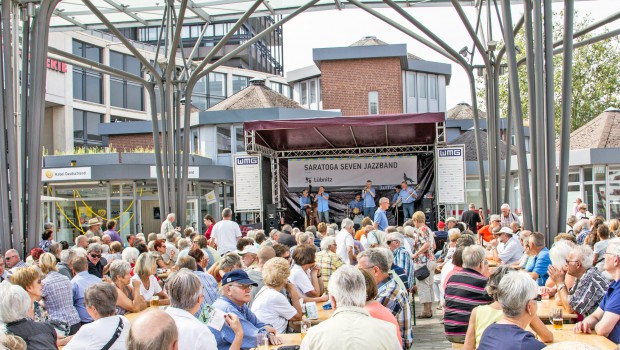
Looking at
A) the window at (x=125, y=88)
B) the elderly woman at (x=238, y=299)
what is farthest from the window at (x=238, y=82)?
the elderly woman at (x=238, y=299)

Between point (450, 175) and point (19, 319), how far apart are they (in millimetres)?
17111

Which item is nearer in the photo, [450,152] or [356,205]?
[450,152]

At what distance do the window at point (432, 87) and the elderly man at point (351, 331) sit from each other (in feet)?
133

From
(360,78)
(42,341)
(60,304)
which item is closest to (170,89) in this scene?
(60,304)

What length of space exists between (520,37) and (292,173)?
28410mm

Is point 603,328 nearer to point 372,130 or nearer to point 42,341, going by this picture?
point 42,341

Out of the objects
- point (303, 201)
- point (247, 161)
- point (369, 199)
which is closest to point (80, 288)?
point (247, 161)

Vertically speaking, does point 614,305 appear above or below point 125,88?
below

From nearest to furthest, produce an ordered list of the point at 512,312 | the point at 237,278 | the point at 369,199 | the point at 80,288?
the point at 512,312 → the point at 237,278 → the point at 80,288 → the point at 369,199

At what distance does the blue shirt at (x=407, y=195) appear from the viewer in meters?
22.8

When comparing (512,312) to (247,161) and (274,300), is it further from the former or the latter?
(247,161)

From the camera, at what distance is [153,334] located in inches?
118

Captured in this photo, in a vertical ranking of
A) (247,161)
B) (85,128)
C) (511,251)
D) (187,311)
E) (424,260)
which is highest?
(85,128)

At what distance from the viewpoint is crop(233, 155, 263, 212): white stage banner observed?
2189 centimetres
